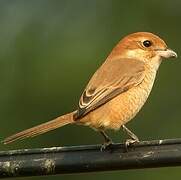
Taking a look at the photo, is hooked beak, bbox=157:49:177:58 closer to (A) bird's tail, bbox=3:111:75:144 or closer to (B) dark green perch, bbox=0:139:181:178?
(A) bird's tail, bbox=3:111:75:144

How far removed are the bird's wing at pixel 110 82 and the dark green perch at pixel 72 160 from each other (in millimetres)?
1325

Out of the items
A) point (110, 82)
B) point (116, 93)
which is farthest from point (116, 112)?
point (110, 82)

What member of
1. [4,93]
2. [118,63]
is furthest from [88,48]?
[118,63]

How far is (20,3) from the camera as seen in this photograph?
13.5 m

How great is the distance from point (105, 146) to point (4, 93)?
20.8ft

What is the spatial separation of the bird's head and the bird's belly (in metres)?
0.61

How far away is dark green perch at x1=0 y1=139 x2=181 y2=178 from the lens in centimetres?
507

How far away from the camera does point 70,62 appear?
1185cm

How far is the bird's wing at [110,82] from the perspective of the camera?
6.56m

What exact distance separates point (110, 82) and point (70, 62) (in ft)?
16.7

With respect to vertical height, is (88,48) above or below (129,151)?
above

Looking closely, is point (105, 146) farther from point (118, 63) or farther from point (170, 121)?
point (170, 121)

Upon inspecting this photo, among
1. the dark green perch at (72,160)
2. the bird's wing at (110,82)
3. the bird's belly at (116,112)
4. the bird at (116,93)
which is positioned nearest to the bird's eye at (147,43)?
the bird at (116,93)

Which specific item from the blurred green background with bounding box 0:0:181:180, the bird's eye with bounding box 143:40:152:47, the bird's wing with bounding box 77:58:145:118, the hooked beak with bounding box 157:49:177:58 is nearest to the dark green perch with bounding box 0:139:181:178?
the bird's wing with bounding box 77:58:145:118
